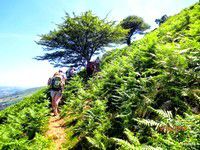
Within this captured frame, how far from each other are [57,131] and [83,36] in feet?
90.9

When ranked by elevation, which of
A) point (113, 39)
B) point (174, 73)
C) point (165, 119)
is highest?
point (113, 39)

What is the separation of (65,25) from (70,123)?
27744mm

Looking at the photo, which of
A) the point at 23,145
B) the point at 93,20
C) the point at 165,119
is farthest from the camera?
the point at 93,20

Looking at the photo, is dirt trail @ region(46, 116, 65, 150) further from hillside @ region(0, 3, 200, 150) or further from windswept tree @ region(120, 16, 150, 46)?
windswept tree @ region(120, 16, 150, 46)

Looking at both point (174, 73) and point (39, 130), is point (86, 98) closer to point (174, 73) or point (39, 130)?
point (39, 130)

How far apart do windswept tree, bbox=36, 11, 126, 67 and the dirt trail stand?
2453 centimetres

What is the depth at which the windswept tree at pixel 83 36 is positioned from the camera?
1486 inches

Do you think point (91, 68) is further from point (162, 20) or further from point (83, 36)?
point (162, 20)

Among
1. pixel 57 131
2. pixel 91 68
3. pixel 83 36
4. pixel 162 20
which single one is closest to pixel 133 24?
pixel 162 20

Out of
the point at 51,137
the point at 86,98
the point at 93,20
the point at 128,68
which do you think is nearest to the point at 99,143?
the point at 51,137

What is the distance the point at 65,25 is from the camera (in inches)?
1505

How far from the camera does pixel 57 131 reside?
1162 cm

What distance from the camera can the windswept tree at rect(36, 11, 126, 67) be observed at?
1486 inches

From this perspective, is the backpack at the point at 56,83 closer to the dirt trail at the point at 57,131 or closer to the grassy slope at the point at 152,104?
the dirt trail at the point at 57,131
